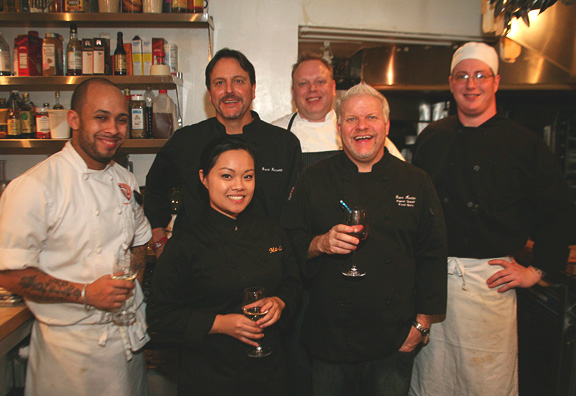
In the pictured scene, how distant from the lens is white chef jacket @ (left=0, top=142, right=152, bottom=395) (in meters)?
1.53

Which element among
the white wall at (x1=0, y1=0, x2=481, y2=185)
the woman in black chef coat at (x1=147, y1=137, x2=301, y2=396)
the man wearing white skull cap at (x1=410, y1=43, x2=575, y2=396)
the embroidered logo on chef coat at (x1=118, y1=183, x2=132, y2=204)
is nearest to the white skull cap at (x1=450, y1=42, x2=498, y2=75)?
the man wearing white skull cap at (x1=410, y1=43, x2=575, y2=396)

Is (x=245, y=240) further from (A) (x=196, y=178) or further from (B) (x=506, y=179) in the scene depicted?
(B) (x=506, y=179)

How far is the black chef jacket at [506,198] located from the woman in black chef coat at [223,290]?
40.0 inches

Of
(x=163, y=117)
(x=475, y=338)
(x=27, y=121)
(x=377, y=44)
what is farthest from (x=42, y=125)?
(x=475, y=338)

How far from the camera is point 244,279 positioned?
161 cm

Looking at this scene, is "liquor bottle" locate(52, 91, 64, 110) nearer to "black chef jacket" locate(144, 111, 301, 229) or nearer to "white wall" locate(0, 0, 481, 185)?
"white wall" locate(0, 0, 481, 185)

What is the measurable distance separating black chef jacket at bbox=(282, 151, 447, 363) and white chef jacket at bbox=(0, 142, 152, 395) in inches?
33.1

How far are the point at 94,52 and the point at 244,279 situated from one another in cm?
234

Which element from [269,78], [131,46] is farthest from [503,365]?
[131,46]

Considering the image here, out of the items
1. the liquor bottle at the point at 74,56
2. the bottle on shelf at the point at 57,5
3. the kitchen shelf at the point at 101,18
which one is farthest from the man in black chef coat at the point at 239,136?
the bottle on shelf at the point at 57,5

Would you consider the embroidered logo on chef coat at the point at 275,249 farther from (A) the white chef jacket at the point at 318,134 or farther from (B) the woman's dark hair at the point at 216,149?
(A) the white chef jacket at the point at 318,134

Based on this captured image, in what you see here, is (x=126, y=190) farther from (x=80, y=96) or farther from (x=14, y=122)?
(x=14, y=122)

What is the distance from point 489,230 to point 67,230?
2.03 meters

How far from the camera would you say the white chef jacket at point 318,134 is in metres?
2.63
